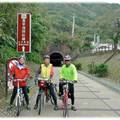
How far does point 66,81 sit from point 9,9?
6398 millimetres

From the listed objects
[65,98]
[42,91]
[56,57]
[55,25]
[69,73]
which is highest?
[55,25]

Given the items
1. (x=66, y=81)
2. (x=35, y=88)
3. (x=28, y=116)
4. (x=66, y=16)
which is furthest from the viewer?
(x=66, y=16)

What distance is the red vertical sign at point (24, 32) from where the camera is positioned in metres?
19.6

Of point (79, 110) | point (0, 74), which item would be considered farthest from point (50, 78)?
point (0, 74)

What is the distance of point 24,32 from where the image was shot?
20125mm

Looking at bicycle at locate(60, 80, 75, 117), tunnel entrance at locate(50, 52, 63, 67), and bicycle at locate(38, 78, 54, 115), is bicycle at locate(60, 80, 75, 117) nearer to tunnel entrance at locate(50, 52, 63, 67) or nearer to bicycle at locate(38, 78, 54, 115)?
bicycle at locate(38, 78, 54, 115)

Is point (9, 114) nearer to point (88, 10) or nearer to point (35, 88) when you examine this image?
point (35, 88)

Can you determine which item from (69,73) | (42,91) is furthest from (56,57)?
(42,91)

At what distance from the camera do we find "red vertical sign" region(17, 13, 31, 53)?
771 inches

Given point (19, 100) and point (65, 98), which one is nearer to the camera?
point (19, 100)

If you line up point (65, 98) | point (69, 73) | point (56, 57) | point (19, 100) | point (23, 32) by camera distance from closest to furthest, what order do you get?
point (19, 100) → point (65, 98) → point (69, 73) → point (23, 32) → point (56, 57)

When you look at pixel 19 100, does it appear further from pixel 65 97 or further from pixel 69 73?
pixel 69 73

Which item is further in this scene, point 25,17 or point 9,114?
point 25,17

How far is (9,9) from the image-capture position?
1989cm
